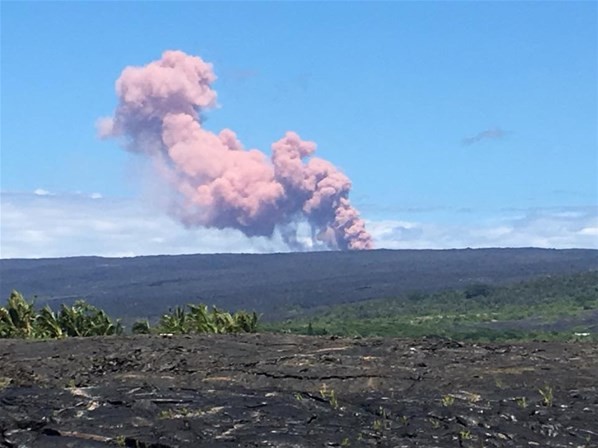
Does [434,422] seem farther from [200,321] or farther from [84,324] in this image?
[84,324]

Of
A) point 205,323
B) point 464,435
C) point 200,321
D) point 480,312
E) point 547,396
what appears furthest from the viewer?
point 480,312

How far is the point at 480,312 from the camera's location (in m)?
158

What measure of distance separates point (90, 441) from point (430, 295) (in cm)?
17230

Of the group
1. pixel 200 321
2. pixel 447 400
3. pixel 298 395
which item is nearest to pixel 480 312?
pixel 200 321

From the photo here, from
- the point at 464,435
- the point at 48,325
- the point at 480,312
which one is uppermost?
the point at 480,312

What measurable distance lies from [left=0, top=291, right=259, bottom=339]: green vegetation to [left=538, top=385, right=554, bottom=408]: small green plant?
16.3 metres

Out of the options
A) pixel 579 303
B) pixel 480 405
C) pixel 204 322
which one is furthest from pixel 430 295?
pixel 480 405

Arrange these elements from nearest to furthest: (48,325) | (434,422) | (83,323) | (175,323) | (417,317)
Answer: (434,422) → (48,325) → (83,323) → (175,323) → (417,317)

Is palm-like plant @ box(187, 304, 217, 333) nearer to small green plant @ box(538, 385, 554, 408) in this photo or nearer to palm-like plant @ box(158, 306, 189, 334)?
palm-like plant @ box(158, 306, 189, 334)

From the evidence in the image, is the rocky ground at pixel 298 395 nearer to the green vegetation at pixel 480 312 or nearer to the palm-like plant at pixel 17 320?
the palm-like plant at pixel 17 320

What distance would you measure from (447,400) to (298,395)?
2.55 meters

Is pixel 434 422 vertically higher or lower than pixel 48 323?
lower

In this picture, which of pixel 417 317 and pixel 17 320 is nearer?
pixel 17 320

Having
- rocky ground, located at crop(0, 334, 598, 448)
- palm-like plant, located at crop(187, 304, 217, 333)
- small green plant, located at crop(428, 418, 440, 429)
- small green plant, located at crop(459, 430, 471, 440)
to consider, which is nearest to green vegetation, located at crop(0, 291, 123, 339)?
palm-like plant, located at crop(187, 304, 217, 333)
